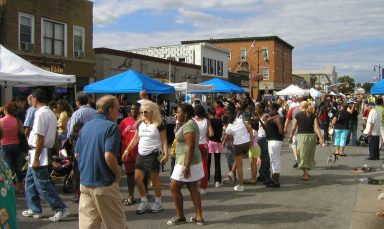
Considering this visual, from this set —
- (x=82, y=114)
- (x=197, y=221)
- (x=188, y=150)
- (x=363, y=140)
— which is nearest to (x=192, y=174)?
(x=188, y=150)

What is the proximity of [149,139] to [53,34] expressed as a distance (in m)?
17.6

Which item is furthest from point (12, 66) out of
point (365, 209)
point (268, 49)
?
point (268, 49)

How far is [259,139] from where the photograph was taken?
404 inches

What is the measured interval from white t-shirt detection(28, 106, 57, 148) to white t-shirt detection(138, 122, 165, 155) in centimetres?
139

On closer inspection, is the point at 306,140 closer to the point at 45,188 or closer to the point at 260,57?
the point at 45,188

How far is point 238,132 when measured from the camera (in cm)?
933

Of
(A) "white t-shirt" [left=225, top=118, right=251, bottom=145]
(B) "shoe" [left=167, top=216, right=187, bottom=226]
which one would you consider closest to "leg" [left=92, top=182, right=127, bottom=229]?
(B) "shoe" [left=167, top=216, right=187, bottom=226]

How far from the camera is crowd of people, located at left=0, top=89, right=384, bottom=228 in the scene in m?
4.89

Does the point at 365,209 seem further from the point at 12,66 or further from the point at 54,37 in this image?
the point at 54,37

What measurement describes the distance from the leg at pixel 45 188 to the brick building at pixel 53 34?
46.2ft

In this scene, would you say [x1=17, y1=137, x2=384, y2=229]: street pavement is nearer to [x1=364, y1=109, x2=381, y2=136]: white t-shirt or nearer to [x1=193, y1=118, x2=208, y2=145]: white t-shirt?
[x1=193, y1=118, x2=208, y2=145]: white t-shirt

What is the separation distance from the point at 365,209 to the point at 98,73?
71.1 feet

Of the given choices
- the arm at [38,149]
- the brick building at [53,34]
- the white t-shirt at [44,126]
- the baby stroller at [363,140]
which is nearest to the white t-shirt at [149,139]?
the white t-shirt at [44,126]

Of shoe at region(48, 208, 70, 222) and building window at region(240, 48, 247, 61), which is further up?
building window at region(240, 48, 247, 61)
